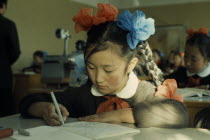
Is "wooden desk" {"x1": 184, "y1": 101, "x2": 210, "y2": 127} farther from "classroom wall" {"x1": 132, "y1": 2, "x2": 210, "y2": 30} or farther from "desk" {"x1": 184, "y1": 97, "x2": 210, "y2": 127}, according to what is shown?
"classroom wall" {"x1": 132, "y1": 2, "x2": 210, "y2": 30}

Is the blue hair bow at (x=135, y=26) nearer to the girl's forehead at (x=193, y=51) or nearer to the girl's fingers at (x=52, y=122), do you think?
the girl's fingers at (x=52, y=122)

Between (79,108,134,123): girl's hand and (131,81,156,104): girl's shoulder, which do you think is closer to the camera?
(79,108,134,123): girl's hand

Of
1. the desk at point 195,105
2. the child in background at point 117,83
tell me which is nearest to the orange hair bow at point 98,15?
the child in background at point 117,83

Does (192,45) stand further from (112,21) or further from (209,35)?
(112,21)

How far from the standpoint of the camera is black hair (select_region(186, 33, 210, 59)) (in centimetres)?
289

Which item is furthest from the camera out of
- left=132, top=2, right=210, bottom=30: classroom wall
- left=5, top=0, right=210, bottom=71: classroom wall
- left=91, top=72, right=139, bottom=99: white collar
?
left=132, top=2, right=210, bottom=30: classroom wall

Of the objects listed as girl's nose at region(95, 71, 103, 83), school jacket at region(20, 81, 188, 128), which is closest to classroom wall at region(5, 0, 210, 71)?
school jacket at region(20, 81, 188, 128)

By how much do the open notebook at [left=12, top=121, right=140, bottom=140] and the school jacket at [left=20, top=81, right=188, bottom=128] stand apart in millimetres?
120

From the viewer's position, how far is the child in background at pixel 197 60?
9.25 ft

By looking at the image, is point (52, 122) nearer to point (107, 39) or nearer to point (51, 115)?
point (51, 115)

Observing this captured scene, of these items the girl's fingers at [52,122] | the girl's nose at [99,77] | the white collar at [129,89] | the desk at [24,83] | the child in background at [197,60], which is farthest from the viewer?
the desk at [24,83]

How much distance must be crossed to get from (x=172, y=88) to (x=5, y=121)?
634 millimetres

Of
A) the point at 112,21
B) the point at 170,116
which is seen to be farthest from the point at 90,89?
the point at 170,116

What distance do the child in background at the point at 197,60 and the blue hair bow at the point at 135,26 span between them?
1.79m
